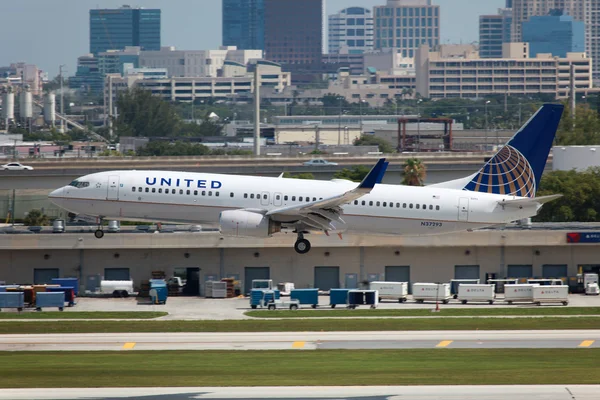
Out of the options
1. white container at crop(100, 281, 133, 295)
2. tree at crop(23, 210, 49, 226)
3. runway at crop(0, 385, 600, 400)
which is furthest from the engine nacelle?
tree at crop(23, 210, 49, 226)

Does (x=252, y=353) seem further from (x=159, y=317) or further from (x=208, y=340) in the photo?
(x=159, y=317)

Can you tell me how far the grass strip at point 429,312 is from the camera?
74438mm

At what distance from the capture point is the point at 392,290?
83.7 meters

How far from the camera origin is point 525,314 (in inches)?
2963

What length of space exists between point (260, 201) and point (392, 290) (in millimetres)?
19601

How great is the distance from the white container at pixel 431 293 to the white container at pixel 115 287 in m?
22.3

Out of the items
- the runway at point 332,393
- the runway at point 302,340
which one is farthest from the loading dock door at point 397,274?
the runway at point 332,393

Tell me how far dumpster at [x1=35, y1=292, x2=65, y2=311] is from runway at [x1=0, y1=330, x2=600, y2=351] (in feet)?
41.9

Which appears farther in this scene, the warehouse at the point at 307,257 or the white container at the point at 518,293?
the warehouse at the point at 307,257

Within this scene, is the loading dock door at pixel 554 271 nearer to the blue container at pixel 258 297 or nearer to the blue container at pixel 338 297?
the blue container at pixel 338 297

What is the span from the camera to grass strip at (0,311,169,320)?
73.6m

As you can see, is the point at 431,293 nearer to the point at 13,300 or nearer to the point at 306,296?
the point at 306,296

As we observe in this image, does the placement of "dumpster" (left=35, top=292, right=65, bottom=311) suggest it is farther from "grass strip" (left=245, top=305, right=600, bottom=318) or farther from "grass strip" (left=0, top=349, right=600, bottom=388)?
"grass strip" (left=0, top=349, right=600, bottom=388)

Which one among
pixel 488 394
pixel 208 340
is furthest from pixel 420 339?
pixel 488 394
